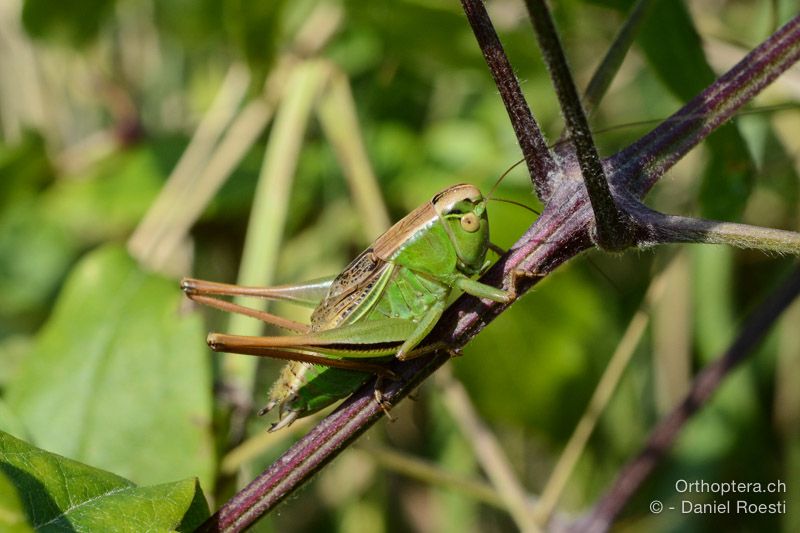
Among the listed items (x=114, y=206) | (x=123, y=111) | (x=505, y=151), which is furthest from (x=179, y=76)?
(x=505, y=151)

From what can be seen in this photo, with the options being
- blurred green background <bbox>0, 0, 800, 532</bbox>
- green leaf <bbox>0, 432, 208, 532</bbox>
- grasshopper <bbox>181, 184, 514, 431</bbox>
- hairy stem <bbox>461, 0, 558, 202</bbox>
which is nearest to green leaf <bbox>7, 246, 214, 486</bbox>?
blurred green background <bbox>0, 0, 800, 532</bbox>

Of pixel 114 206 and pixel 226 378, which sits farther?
pixel 114 206

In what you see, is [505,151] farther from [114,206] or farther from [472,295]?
[472,295]

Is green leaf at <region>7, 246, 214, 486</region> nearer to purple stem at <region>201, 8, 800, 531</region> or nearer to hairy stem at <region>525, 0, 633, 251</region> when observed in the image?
purple stem at <region>201, 8, 800, 531</region>

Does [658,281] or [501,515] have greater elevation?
[658,281]

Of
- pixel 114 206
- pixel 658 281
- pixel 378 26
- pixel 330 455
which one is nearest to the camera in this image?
pixel 330 455

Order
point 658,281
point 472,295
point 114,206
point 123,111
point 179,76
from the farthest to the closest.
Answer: point 179,76, point 123,111, point 114,206, point 658,281, point 472,295

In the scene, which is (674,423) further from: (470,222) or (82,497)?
(82,497)

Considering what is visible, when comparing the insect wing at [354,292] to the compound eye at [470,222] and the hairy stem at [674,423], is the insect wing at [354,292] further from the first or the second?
the hairy stem at [674,423]
